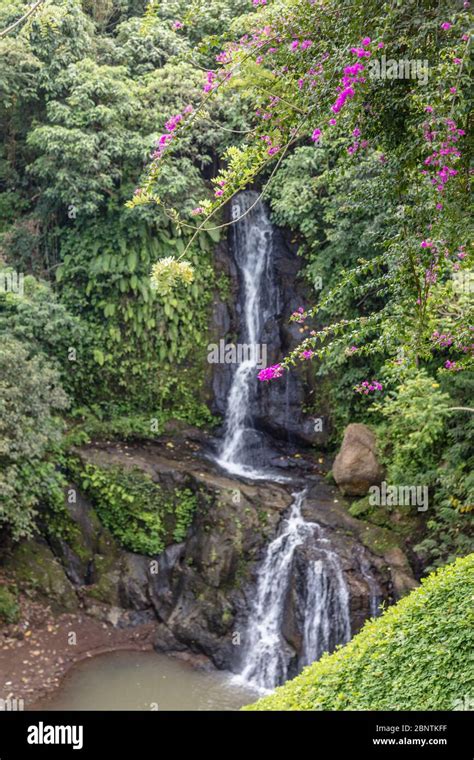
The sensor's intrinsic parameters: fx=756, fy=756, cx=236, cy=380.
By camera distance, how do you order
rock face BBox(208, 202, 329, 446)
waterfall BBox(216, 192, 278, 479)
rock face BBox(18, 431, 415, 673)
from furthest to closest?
waterfall BBox(216, 192, 278, 479) < rock face BBox(208, 202, 329, 446) < rock face BBox(18, 431, 415, 673)

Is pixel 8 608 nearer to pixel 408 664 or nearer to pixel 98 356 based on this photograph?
pixel 98 356

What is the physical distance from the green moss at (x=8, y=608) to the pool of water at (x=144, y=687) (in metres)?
1.27

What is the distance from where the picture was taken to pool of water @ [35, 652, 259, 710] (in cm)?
1008

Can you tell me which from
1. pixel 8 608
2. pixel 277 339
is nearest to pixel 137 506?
pixel 8 608

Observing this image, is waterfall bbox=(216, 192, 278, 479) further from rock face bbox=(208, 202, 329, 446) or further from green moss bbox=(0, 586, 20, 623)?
green moss bbox=(0, 586, 20, 623)

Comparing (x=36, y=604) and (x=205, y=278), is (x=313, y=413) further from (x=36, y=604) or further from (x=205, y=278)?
(x=36, y=604)

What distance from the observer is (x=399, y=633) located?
682cm

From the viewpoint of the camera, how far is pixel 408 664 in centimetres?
623

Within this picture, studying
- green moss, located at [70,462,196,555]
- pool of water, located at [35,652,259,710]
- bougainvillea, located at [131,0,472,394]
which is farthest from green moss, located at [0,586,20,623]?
bougainvillea, located at [131,0,472,394]

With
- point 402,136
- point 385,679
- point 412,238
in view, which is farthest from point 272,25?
point 385,679

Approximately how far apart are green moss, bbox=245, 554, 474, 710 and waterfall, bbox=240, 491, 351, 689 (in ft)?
10.5

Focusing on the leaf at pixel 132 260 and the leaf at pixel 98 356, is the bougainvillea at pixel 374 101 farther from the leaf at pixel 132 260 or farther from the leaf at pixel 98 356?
the leaf at pixel 98 356

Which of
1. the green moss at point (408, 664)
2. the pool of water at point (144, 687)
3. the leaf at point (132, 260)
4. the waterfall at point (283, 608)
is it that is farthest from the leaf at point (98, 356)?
the green moss at point (408, 664)

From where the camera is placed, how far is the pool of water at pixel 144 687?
10078 millimetres
